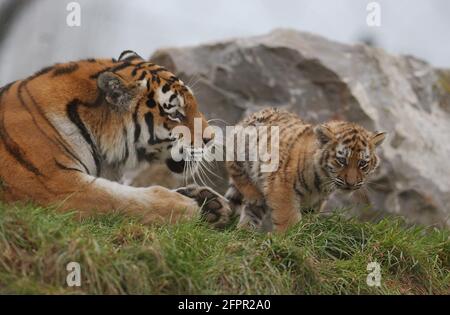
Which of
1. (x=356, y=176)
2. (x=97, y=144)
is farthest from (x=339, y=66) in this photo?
(x=97, y=144)

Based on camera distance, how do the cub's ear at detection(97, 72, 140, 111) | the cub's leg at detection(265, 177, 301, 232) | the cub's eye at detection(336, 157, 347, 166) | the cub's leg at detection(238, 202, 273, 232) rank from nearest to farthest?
the cub's ear at detection(97, 72, 140, 111) → the cub's eye at detection(336, 157, 347, 166) → the cub's leg at detection(265, 177, 301, 232) → the cub's leg at detection(238, 202, 273, 232)

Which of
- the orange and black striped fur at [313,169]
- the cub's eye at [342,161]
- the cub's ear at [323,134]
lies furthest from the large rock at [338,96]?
the cub's eye at [342,161]

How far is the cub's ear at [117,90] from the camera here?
5.41 metres

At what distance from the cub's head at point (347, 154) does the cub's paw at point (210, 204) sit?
0.80 metres

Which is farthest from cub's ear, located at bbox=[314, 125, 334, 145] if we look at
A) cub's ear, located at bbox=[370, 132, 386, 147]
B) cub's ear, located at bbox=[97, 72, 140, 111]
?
cub's ear, located at bbox=[97, 72, 140, 111]

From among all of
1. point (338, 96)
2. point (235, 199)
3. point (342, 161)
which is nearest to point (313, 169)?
point (342, 161)

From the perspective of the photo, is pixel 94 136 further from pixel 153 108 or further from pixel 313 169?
pixel 313 169

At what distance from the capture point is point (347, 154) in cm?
574

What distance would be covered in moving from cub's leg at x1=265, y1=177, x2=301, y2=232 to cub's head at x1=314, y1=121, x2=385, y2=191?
322 mm

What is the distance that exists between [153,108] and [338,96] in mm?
3893

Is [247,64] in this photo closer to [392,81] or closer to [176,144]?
[392,81]

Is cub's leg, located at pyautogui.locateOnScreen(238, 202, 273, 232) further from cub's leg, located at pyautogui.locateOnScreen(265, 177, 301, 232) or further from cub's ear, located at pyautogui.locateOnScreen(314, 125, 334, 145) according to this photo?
cub's ear, located at pyautogui.locateOnScreen(314, 125, 334, 145)

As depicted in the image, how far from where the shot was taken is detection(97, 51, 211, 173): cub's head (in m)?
5.54
